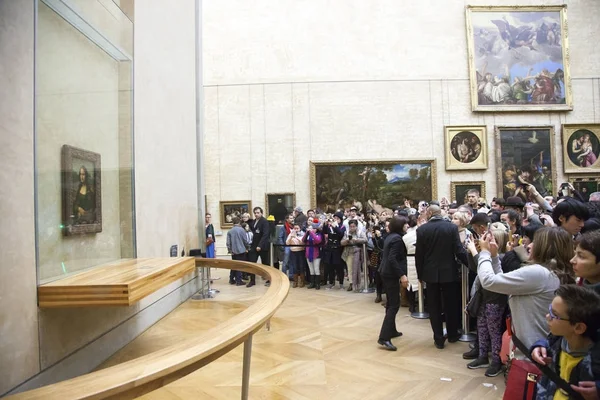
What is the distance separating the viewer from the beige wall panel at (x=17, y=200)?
2.98 meters

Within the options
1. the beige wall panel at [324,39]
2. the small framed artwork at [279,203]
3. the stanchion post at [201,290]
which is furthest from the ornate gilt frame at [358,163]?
the stanchion post at [201,290]

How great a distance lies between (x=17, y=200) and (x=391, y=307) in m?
4.24

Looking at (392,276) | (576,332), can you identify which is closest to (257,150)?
(392,276)

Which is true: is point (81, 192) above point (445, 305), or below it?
above

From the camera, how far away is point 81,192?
426 centimetres

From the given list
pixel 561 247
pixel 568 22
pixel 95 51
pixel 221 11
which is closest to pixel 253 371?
pixel 561 247

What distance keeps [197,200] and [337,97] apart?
339 inches

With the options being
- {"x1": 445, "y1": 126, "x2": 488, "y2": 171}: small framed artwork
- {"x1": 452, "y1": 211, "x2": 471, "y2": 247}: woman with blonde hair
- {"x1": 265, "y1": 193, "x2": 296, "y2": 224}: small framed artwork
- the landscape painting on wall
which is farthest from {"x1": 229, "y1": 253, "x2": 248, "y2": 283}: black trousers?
{"x1": 445, "y1": 126, "x2": 488, "y2": 171}: small framed artwork

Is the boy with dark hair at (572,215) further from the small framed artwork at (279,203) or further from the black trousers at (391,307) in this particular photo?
the small framed artwork at (279,203)

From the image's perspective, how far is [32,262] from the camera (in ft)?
10.9

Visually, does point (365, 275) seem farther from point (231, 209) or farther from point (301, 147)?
point (231, 209)

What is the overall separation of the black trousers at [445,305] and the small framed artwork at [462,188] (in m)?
11.0

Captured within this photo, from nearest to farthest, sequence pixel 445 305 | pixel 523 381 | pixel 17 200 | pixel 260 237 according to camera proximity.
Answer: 1. pixel 523 381
2. pixel 17 200
3. pixel 445 305
4. pixel 260 237

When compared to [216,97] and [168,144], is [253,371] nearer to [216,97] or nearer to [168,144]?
[168,144]
